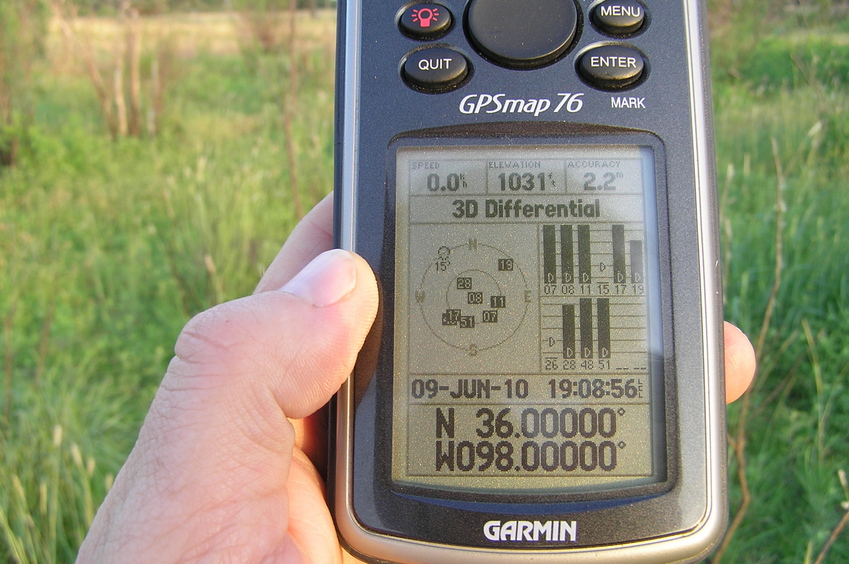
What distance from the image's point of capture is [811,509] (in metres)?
2.02

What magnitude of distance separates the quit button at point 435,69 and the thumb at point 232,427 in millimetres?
397

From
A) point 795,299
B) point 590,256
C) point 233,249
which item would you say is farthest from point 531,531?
point 233,249

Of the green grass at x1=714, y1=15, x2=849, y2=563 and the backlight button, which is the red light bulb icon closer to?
the backlight button

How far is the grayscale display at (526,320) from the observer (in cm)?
137

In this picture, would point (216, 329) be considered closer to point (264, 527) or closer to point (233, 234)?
point (264, 527)

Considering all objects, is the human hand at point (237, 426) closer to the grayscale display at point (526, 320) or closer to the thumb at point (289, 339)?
the thumb at point (289, 339)

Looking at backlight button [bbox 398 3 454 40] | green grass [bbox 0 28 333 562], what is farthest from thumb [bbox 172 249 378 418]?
green grass [bbox 0 28 333 562]

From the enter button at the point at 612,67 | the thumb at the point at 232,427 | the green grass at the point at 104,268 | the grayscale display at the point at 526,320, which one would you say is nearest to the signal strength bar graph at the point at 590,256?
the grayscale display at the point at 526,320

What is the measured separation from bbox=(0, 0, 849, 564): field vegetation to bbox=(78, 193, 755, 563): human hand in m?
0.71

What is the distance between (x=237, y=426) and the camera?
1.23 metres

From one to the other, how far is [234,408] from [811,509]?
168 cm

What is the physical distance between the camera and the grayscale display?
1366mm

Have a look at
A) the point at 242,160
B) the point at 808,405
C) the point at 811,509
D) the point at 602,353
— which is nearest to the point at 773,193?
the point at 808,405

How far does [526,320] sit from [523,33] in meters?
0.57
